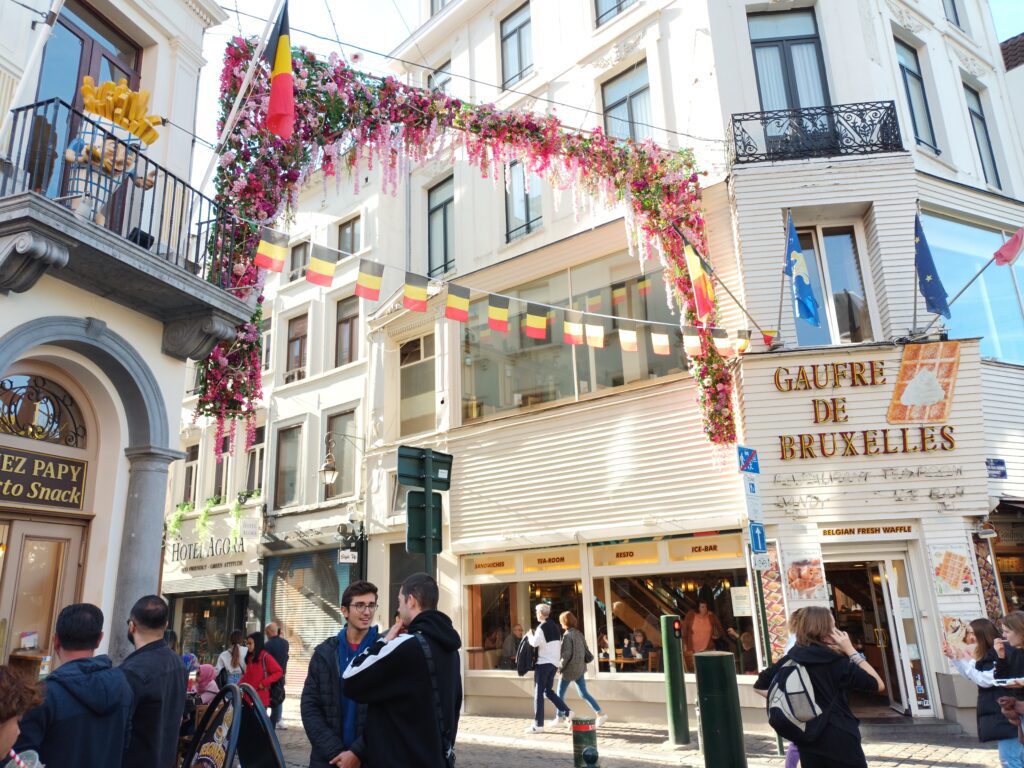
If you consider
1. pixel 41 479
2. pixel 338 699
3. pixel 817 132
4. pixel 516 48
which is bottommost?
pixel 338 699

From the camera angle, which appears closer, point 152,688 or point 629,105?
point 152,688

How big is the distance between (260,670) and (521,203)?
10.4 metres

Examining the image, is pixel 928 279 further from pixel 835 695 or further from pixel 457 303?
pixel 835 695

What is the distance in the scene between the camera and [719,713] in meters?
7.30

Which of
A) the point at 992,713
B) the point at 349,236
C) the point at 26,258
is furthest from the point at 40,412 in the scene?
the point at 349,236

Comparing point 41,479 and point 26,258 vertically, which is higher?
point 26,258

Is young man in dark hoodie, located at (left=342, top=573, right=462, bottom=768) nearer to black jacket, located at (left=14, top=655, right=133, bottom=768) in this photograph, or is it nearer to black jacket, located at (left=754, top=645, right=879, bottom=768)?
black jacket, located at (left=14, top=655, right=133, bottom=768)

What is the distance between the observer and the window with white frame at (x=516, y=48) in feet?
57.5

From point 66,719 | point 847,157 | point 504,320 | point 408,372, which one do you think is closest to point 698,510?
point 504,320

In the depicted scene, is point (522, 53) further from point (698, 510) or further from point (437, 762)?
point (437, 762)

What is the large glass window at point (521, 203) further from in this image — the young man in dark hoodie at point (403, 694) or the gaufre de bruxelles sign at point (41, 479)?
the young man in dark hoodie at point (403, 694)

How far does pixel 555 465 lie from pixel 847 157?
7146 millimetres

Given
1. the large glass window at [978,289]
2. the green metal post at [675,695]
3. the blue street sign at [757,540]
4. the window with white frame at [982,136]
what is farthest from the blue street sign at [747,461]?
the window with white frame at [982,136]

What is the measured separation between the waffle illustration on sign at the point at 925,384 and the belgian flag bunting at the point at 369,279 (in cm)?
761
